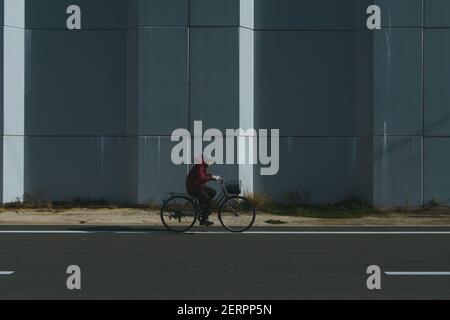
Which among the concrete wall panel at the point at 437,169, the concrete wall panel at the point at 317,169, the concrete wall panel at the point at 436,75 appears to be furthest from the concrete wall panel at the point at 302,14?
the concrete wall panel at the point at 437,169

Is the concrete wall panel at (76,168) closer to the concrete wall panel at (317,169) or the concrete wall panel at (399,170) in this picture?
the concrete wall panel at (317,169)

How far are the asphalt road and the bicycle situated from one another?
0.36m

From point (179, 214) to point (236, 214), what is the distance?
1161 mm

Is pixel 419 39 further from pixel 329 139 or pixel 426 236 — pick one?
pixel 426 236

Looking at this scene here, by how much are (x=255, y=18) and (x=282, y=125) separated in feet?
10.4

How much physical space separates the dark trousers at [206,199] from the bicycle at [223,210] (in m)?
0.10

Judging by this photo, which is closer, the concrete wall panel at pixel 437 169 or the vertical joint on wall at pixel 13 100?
the concrete wall panel at pixel 437 169

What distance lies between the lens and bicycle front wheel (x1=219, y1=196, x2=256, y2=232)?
13844 millimetres

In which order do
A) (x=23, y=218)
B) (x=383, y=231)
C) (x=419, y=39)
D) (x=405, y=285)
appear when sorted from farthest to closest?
(x=419, y=39)
(x=23, y=218)
(x=383, y=231)
(x=405, y=285)

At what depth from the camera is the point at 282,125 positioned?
19.7 metres

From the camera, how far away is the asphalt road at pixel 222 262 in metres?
8.12

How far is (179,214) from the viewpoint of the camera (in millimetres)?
14008

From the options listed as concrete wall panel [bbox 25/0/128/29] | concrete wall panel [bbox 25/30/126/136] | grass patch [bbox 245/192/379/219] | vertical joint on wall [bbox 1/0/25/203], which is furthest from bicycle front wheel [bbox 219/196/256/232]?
concrete wall panel [bbox 25/0/128/29]

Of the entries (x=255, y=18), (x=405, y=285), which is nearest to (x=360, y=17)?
(x=255, y=18)
